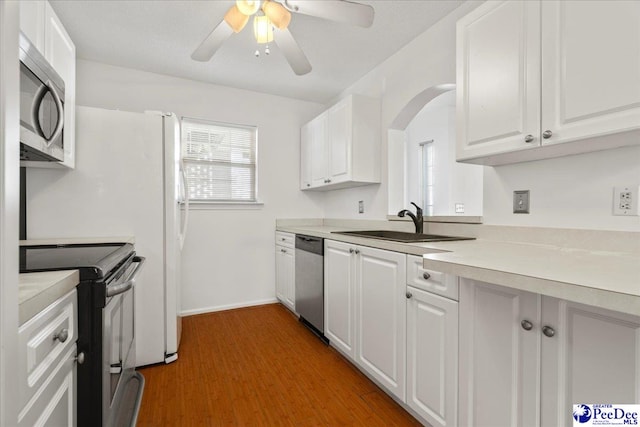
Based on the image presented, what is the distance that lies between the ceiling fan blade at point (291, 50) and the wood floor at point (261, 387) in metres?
2.15

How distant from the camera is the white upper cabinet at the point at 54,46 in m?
1.47

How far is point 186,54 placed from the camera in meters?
2.67

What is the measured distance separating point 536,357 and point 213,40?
7.51ft

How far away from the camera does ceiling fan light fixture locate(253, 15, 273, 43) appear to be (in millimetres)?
1780

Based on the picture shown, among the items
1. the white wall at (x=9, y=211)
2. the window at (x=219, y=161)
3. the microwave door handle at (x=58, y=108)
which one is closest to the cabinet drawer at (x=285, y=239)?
the window at (x=219, y=161)

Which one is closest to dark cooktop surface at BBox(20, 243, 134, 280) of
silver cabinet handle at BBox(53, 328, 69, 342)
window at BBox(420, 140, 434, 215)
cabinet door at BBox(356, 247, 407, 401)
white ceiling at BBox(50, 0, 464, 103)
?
silver cabinet handle at BBox(53, 328, 69, 342)

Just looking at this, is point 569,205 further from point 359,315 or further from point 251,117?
point 251,117

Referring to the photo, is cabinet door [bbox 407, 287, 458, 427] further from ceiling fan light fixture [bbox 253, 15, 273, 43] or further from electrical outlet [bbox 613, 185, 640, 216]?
ceiling fan light fixture [bbox 253, 15, 273, 43]

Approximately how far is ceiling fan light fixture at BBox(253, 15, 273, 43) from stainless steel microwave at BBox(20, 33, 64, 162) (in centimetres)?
107

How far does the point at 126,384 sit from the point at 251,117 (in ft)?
9.16

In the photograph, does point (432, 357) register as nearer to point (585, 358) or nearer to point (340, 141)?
point (585, 358)

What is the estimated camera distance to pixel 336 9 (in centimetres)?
163

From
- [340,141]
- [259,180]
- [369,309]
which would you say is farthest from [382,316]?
[259,180]

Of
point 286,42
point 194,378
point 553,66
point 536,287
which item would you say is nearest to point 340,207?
point 286,42
